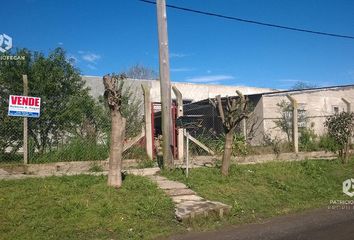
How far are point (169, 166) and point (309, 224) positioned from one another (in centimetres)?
444

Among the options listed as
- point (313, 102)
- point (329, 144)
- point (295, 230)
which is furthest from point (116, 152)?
point (313, 102)

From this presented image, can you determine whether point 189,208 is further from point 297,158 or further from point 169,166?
point 297,158

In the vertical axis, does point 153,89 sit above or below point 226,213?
above

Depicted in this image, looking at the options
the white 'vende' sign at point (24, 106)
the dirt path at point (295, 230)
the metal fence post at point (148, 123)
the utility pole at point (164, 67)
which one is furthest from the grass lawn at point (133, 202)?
the white 'vende' sign at point (24, 106)

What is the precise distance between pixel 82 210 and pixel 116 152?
1.81m

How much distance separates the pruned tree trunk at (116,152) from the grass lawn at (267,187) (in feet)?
6.24

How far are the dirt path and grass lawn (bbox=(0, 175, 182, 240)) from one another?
90cm

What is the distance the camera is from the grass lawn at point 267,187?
8.86 meters

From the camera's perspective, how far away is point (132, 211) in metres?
7.79

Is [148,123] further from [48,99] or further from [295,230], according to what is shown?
[295,230]

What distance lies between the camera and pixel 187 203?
27.7ft

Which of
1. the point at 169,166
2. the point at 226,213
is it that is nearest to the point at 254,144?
the point at 169,166

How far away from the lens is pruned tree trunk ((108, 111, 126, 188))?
8.95m

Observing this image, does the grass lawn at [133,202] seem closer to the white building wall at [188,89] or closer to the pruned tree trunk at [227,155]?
the pruned tree trunk at [227,155]
